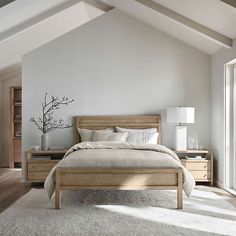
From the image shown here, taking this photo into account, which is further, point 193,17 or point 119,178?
point 193,17

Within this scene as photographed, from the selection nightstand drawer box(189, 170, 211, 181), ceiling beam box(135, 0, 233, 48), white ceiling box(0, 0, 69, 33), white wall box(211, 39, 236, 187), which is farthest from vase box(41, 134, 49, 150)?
white wall box(211, 39, 236, 187)

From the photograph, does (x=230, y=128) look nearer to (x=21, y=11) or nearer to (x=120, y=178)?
(x=120, y=178)

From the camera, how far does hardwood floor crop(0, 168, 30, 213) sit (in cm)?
480

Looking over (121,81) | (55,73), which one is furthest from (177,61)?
(55,73)

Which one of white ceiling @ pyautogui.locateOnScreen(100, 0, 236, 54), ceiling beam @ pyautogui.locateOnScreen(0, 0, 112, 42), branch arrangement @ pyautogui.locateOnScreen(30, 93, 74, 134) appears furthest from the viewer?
branch arrangement @ pyautogui.locateOnScreen(30, 93, 74, 134)

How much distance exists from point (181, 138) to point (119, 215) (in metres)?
2.45

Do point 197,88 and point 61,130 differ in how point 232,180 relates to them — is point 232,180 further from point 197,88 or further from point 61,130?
point 61,130

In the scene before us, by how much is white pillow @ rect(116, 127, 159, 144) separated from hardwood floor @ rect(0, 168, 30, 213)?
1.81 m

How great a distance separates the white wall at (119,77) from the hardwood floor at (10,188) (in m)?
0.72

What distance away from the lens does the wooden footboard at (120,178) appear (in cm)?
434

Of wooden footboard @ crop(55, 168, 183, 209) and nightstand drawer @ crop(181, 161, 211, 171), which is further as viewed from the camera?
nightstand drawer @ crop(181, 161, 211, 171)

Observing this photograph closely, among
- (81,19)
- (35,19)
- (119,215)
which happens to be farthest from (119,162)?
(81,19)

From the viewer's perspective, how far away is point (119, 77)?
6.57 meters

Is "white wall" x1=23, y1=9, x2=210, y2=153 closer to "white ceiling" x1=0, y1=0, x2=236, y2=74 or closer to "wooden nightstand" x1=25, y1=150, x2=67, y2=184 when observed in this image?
"white ceiling" x1=0, y1=0, x2=236, y2=74
